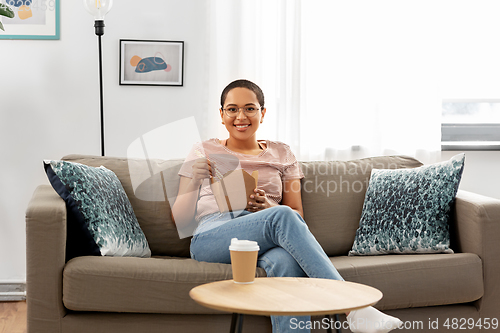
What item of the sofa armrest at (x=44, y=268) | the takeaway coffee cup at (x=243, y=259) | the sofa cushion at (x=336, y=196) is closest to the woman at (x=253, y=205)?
the sofa cushion at (x=336, y=196)

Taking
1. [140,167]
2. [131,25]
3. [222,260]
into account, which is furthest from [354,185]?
[131,25]

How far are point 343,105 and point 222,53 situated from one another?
744 mm

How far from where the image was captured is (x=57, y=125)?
262 cm

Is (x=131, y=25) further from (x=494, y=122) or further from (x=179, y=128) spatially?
(x=494, y=122)

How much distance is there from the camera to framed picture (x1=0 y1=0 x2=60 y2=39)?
2578mm

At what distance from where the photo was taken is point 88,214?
5.46 feet

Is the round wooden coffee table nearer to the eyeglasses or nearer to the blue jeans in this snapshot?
the blue jeans

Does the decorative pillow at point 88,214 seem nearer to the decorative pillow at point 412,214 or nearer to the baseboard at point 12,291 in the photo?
the decorative pillow at point 412,214

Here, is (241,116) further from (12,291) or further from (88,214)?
(12,291)

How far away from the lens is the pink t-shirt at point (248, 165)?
76.4 inches

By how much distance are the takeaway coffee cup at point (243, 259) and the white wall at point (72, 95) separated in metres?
1.65

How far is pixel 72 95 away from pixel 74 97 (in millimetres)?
16

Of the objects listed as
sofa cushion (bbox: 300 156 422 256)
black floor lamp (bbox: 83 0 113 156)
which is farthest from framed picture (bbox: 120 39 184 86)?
sofa cushion (bbox: 300 156 422 256)

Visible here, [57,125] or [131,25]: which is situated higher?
[131,25]
